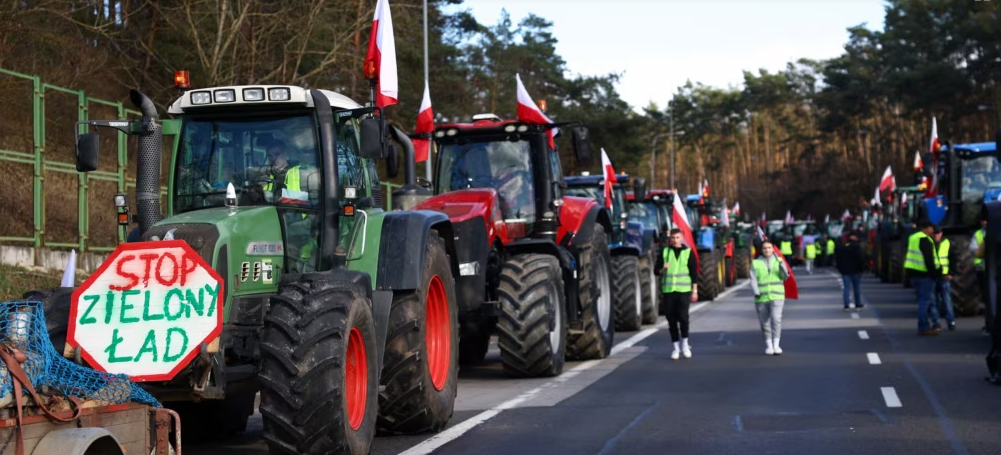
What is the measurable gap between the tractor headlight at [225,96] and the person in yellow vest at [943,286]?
1515cm

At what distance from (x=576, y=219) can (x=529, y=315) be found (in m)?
3.02

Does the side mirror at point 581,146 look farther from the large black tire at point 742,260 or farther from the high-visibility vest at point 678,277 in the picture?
the large black tire at point 742,260

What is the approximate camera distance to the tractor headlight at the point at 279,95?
33.0 feet

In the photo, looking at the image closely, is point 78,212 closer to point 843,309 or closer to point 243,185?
point 243,185

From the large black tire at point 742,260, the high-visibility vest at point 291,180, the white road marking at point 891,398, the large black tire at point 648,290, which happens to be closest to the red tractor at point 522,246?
the high-visibility vest at point 291,180

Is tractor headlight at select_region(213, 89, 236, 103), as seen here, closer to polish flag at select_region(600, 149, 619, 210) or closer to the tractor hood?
the tractor hood

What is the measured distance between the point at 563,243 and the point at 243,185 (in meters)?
7.73

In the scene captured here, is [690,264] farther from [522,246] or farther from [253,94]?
[253,94]

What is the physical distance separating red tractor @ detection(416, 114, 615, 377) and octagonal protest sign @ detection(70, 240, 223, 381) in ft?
16.3

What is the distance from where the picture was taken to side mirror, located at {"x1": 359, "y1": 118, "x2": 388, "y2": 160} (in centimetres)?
1003

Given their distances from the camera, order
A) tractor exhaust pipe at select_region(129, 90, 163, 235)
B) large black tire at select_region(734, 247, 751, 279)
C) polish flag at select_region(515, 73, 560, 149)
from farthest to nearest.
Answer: large black tire at select_region(734, 247, 751, 279) → polish flag at select_region(515, 73, 560, 149) → tractor exhaust pipe at select_region(129, 90, 163, 235)

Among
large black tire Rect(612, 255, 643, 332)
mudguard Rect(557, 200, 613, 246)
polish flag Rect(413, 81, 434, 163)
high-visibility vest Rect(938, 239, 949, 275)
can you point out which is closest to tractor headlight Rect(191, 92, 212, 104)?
polish flag Rect(413, 81, 434, 163)

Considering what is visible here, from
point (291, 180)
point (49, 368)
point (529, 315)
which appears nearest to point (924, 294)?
point (529, 315)

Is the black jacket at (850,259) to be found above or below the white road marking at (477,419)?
above
